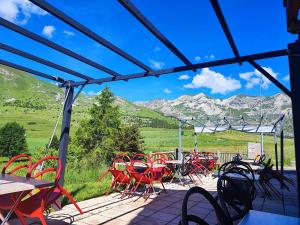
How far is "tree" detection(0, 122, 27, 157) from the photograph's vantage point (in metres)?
21.2

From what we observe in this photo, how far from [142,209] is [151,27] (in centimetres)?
281

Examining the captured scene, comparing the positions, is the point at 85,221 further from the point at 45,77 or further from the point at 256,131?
the point at 256,131

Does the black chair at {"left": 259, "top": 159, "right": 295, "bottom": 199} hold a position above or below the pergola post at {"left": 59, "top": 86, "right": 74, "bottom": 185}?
below

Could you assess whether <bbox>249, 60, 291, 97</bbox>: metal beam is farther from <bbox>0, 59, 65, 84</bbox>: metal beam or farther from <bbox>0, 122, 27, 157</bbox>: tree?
<bbox>0, 122, 27, 157</bbox>: tree

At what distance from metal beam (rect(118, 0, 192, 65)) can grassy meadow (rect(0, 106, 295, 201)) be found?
304 centimetres

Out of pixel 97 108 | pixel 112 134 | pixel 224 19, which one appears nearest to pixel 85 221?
pixel 224 19

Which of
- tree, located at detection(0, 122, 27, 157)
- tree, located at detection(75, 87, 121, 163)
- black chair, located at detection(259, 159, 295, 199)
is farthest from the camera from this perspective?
tree, located at detection(0, 122, 27, 157)

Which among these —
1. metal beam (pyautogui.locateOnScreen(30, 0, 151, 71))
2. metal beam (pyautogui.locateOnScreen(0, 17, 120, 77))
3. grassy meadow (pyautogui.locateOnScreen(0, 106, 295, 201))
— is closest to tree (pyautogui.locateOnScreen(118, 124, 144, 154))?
grassy meadow (pyautogui.locateOnScreen(0, 106, 295, 201))

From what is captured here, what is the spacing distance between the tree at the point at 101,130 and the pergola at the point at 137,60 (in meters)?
10.7

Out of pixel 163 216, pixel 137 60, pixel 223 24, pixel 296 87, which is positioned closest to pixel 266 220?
pixel 296 87

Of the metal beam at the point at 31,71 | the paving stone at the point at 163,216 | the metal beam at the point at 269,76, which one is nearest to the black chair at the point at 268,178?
the paving stone at the point at 163,216

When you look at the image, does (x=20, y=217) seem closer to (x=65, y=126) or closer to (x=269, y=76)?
(x=65, y=126)

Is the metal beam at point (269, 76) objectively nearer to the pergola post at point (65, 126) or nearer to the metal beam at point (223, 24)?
the metal beam at point (223, 24)

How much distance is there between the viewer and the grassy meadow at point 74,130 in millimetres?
5723
